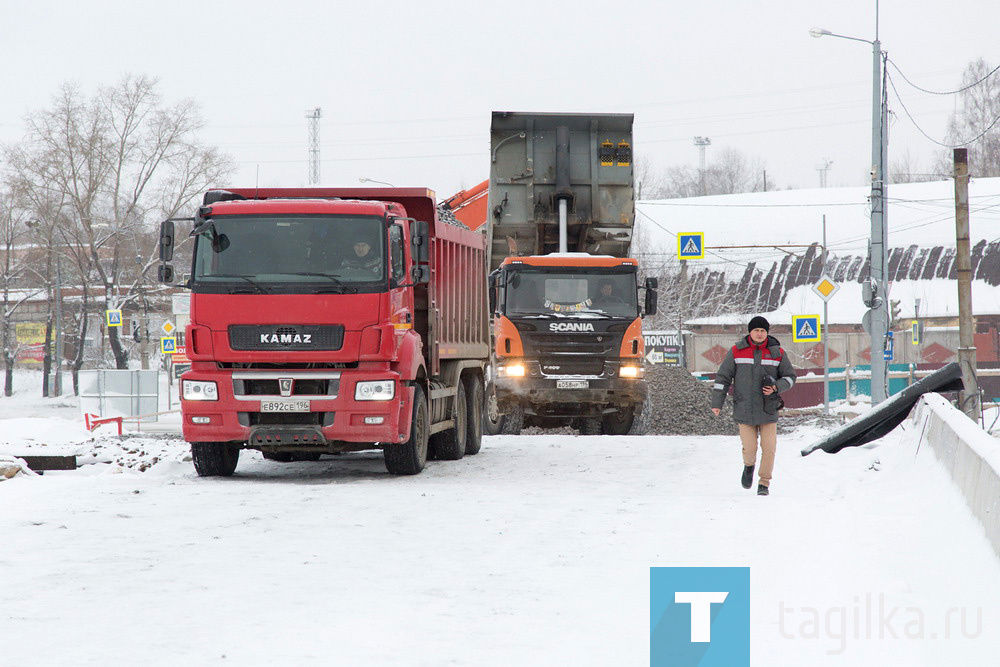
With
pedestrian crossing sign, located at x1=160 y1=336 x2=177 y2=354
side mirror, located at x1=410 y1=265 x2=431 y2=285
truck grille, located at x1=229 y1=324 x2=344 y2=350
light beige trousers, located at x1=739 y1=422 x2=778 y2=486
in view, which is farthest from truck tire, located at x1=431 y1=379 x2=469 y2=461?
pedestrian crossing sign, located at x1=160 y1=336 x2=177 y2=354

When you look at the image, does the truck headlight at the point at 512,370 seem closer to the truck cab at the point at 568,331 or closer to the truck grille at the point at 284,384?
the truck cab at the point at 568,331

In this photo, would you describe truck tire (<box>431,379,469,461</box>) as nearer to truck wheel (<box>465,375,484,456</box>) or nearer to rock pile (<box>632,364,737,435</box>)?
truck wheel (<box>465,375,484,456</box>)

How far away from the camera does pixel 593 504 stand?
34.4ft

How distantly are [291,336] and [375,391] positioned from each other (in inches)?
38.5

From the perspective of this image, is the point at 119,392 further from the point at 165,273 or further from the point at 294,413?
the point at 294,413

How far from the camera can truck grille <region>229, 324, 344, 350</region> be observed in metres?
12.2

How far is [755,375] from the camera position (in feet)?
36.4

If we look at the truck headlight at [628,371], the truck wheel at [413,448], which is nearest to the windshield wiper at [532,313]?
the truck headlight at [628,371]

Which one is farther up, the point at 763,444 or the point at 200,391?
the point at 200,391

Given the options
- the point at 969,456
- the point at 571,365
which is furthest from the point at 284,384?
the point at 571,365

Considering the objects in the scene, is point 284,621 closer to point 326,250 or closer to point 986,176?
point 326,250

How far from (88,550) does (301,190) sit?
638 cm

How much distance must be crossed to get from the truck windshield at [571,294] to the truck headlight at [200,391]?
7.96 m

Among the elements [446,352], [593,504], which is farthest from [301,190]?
[593,504]
